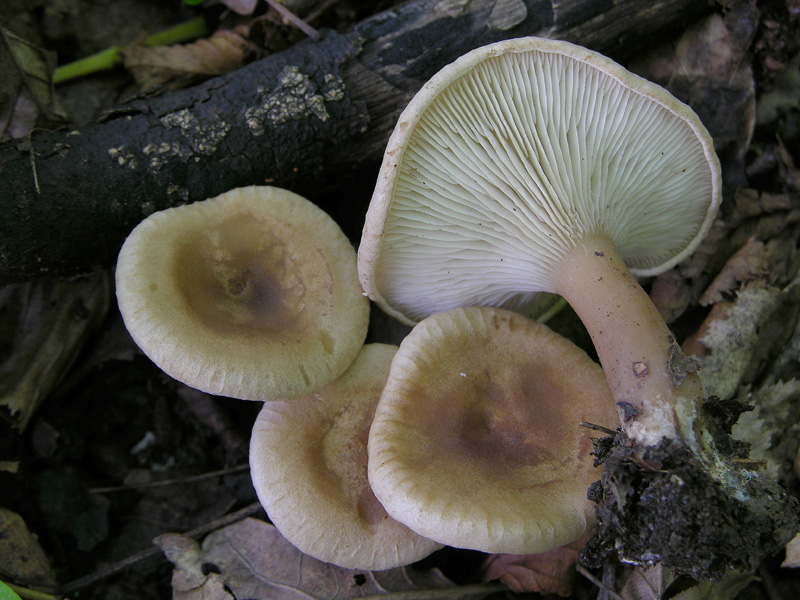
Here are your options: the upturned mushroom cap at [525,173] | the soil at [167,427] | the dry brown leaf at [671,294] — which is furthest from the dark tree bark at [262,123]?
the dry brown leaf at [671,294]

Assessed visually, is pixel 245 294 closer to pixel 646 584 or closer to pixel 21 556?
pixel 21 556

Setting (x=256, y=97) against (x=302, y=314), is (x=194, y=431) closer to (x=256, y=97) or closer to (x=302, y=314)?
(x=302, y=314)

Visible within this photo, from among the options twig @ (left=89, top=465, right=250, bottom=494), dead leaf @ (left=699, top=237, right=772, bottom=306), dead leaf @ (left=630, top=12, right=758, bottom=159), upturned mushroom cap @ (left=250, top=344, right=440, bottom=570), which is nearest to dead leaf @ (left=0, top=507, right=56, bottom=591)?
twig @ (left=89, top=465, right=250, bottom=494)

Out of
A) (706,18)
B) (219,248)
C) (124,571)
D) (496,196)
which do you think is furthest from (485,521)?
(706,18)

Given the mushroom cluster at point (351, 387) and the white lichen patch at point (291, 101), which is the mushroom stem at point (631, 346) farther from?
the white lichen patch at point (291, 101)

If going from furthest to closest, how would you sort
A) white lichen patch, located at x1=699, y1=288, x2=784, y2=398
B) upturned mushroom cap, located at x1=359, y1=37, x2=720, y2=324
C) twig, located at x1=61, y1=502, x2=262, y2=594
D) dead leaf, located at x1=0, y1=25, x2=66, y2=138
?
dead leaf, located at x1=0, y1=25, x2=66, y2=138, white lichen patch, located at x1=699, y1=288, x2=784, y2=398, twig, located at x1=61, y1=502, x2=262, y2=594, upturned mushroom cap, located at x1=359, y1=37, x2=720, y2=324

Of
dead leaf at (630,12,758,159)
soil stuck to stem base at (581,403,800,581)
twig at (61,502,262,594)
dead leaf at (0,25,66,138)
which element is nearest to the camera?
soil stuck to stem base at (581,403,800,581)

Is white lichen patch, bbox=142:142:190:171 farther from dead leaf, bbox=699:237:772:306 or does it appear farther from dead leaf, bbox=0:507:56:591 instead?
dead leaf, bbox=699:237:772:306
